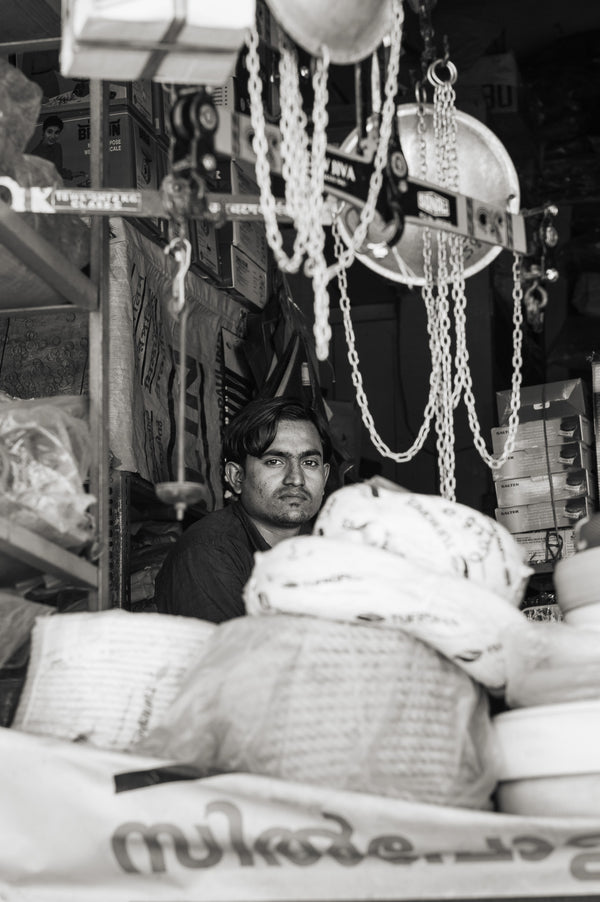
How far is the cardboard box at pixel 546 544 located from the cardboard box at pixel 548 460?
23 cm

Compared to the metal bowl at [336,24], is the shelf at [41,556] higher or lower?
lower

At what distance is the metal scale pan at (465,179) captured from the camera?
10.9 ft

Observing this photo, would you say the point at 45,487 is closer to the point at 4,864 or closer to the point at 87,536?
the point at 87,536

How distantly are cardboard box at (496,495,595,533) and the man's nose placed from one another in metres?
1.09

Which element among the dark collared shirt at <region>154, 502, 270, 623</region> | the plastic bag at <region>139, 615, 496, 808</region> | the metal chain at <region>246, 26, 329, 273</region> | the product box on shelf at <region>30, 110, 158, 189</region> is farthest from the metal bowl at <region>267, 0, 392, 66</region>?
the product box on shelf at <region>30, 110, 158, 189</region>

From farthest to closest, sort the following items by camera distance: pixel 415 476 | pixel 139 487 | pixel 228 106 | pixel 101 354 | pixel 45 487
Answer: pixel 415 476
pixel 228 106
pixel 139 487
pixel 101 354
pixel 45 487

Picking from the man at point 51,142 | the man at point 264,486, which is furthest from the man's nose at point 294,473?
the man at point 51,142

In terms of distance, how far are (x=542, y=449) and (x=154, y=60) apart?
3221mm

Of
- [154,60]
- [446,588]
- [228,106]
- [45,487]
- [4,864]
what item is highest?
[228,106]

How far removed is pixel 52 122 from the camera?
15.6 feet

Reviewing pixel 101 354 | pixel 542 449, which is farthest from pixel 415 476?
pixel 101 354

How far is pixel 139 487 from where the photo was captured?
458cm

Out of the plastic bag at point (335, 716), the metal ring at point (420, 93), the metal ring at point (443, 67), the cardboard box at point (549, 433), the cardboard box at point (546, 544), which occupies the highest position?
the metal ring at point (443, 67)

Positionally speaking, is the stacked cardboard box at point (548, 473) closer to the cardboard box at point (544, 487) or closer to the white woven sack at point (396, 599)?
the cardboard box at point (544, 487)
